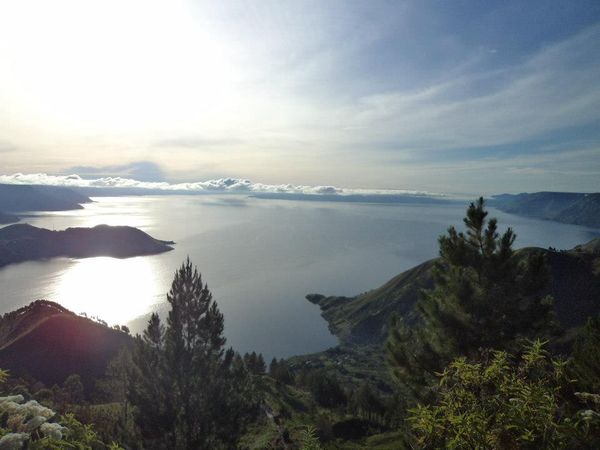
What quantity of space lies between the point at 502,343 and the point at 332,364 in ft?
366

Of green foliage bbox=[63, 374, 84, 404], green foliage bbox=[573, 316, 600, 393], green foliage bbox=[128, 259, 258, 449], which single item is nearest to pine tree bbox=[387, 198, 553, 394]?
green foliage bbox=[573, 316, 600, 393]

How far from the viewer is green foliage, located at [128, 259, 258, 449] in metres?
30.3

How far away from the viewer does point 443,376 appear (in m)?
6.24

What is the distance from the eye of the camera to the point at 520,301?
23.2 meters

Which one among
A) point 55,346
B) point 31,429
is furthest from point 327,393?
point 31,429

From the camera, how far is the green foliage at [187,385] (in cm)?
3031

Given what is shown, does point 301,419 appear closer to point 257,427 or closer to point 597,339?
point 257,427

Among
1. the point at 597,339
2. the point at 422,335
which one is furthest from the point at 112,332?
the point at 597,339

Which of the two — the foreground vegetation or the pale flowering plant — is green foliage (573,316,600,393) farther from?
the pale flowering plant

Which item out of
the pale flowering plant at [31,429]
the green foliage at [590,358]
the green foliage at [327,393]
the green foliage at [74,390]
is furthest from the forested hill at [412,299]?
the pale flowering plant at [31,429]

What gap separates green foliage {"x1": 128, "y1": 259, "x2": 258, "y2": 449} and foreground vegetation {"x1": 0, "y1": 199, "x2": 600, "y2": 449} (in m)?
0.09

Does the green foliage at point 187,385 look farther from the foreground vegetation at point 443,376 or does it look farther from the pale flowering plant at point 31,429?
the pale flowering plant at point 31,429

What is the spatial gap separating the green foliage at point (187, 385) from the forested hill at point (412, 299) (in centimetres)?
11345

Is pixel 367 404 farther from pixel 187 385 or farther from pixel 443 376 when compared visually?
pixel 443 376
